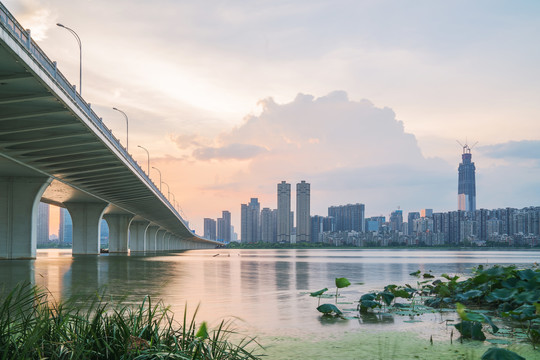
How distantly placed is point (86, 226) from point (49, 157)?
3026 centimetres

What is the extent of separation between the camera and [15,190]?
4356cm

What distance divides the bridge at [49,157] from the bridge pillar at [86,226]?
0.12m

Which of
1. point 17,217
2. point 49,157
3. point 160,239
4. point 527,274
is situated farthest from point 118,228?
point 527,274

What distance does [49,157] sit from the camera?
125 ft

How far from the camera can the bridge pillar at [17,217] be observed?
4275 centimetres

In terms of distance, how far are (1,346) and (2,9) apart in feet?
54.9

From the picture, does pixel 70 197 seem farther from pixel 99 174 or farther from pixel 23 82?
pixel 23 82

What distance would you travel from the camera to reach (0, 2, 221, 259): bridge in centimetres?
2181

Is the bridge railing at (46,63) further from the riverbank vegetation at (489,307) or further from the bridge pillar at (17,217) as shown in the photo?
the riverbank vegetation at (489,307)

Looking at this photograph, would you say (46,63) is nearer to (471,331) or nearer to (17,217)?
(471,331)

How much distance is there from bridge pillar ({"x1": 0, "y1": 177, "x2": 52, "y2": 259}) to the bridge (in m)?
0.07

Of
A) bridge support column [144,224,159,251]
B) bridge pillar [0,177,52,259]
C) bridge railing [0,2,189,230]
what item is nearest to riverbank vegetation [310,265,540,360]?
bridge railing [0,2,189,230]

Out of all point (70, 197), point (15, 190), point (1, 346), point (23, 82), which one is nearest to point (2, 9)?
point (23, 82)

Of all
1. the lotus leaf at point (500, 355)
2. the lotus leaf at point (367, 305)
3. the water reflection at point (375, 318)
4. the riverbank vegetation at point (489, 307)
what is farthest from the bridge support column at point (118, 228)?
the lotus leaf at point (500, 355)
